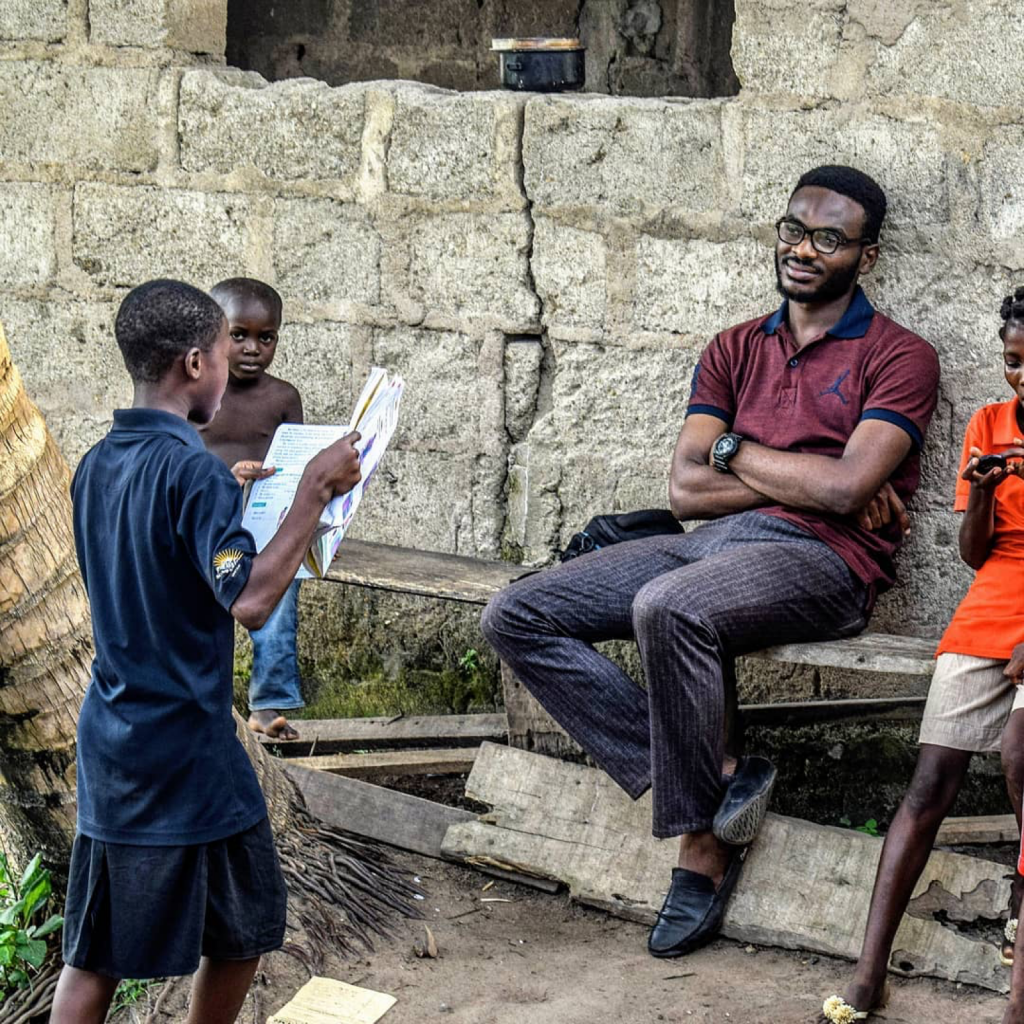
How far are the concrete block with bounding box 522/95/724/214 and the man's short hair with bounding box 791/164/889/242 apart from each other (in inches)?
16.5

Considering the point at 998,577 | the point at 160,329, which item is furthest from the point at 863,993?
the point at 160,329

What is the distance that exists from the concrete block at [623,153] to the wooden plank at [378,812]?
180 cm

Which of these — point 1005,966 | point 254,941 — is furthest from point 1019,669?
point 254,941

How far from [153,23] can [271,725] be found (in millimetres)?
2301

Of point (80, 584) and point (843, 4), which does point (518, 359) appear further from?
point (80, 584)

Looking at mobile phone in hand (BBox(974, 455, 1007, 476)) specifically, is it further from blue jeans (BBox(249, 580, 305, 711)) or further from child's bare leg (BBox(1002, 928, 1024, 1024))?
blue jeans (BBox(249, 580, 305, 711))

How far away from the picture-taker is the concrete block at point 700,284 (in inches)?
176

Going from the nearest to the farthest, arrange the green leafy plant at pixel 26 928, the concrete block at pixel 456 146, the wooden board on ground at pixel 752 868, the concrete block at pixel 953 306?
the green leafy plant at pixel 26 928 → the wooden board on ground at pixel 752 868 → the concrete block at pixel 953 306 → the concrete block at pixel 456 146

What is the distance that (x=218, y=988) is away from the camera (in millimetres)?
2848

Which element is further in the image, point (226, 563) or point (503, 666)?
point (503, 666)

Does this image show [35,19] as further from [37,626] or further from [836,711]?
[836,711]

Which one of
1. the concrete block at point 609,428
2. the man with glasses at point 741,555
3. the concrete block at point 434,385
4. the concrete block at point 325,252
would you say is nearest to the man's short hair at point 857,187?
the man with glasses at point 741,555

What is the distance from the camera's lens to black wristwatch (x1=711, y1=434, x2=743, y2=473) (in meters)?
4.06

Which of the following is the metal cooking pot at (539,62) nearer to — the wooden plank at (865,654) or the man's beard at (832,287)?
the man's beard at (832,287)
